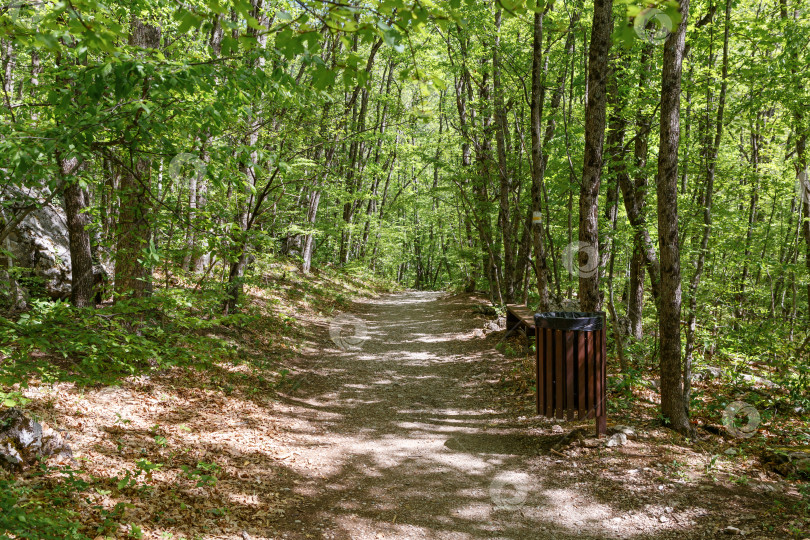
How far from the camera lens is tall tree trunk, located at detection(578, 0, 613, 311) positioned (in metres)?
5.40

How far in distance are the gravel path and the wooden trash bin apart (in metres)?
0.49

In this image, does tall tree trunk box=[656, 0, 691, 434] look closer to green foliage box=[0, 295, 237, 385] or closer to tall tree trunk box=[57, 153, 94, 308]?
green foliage box=[0, 295, 237, 385]

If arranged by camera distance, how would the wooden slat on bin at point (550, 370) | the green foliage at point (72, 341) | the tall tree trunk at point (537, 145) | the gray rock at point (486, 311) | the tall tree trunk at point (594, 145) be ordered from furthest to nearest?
the gray rock at point (486, 311)
the tall tree trunk at point (537, 145)
the tall tree trunk at point (594, 145)
the wooden slat on bin at point (550, 370)
the green foliage at point (72, 341)

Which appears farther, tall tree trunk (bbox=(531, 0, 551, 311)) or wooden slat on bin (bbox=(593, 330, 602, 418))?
tall tree trunk (bbox=(531, 0, 551, 311))

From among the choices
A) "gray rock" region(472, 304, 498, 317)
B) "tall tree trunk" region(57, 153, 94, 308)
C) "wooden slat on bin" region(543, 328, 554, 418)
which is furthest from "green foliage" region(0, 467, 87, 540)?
"gray rock" region(472, 304, 498, 317)

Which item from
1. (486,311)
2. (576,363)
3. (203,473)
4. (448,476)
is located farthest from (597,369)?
(486,311)

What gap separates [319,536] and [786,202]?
17768mm

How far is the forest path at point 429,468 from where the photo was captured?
368 cm

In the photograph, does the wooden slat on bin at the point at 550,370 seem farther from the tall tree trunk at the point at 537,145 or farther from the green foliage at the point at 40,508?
the green foliage at the point at 40,508

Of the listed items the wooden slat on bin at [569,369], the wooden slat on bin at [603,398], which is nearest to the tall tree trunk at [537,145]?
the wooden slat on bin at [603,398]

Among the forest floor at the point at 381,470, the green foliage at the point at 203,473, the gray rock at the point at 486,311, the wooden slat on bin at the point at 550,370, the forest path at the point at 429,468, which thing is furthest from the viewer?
the gray rock at the point at 486,311

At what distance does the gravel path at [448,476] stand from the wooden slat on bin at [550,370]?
505 millimetres

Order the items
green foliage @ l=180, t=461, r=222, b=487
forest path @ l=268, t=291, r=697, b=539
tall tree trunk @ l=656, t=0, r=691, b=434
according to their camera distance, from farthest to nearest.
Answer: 1. tall tree trunk @ l=656, t=0, r=691, b=434
2. green foliage @ l=180, t=461, r=222, b=487
3. forest path @ l=268, t=291, r=697, b=539

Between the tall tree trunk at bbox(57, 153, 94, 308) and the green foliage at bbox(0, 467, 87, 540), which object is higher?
the tall tree trunk at bbox(57, 153, 94, 308)
